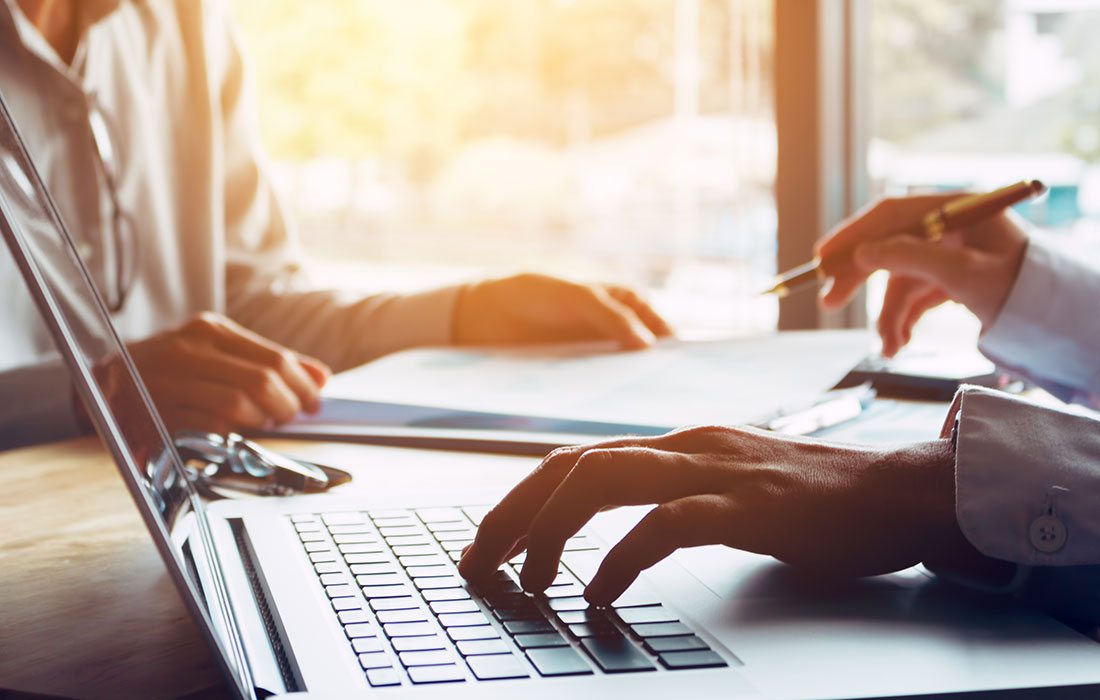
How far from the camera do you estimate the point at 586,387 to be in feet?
3.32

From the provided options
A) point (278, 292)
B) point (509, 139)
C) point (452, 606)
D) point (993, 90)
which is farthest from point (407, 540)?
point (509, 139)

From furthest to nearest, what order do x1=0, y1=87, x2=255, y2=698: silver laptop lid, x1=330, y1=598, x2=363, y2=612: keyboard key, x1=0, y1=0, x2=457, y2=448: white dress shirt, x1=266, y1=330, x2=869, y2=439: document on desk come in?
x1=0, y1=0, x2=457, y2=448: white dress shirt
x1=266, y1=330, x2=869, y2=439: document on desk
x1=330, y1=598, x2=363, y2=612: keyboard key
x1=0, y1=87, x2=255, y2=698: silver laptop lid

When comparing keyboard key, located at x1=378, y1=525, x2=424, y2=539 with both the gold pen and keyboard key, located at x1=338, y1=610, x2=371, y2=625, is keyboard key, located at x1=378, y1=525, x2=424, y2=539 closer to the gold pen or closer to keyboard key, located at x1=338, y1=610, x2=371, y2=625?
keyboard key, located at x1=338, y1=610, x2=371, y2=625

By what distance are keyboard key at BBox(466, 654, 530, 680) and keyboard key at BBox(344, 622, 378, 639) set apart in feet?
0.18

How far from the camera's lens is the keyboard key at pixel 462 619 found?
0.49m

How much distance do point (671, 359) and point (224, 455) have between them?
0.48 metres

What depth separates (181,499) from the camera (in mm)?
606

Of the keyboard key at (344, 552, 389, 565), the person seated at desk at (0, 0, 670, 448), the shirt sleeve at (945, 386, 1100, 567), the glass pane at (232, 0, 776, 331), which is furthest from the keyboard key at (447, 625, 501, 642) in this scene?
the glass pane at (232, 0, 776, 331)

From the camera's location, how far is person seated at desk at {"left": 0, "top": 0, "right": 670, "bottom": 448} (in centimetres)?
100

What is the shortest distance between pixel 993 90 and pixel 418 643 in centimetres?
201

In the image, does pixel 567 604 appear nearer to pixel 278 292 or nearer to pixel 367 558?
pixel 367 558

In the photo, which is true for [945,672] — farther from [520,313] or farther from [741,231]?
[741,231]

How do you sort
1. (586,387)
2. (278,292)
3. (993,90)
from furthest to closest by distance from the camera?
1. (993,90)
2. (278,292)
3. (586,387)

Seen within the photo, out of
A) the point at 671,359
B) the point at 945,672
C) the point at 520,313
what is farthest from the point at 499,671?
the point at 520,313
